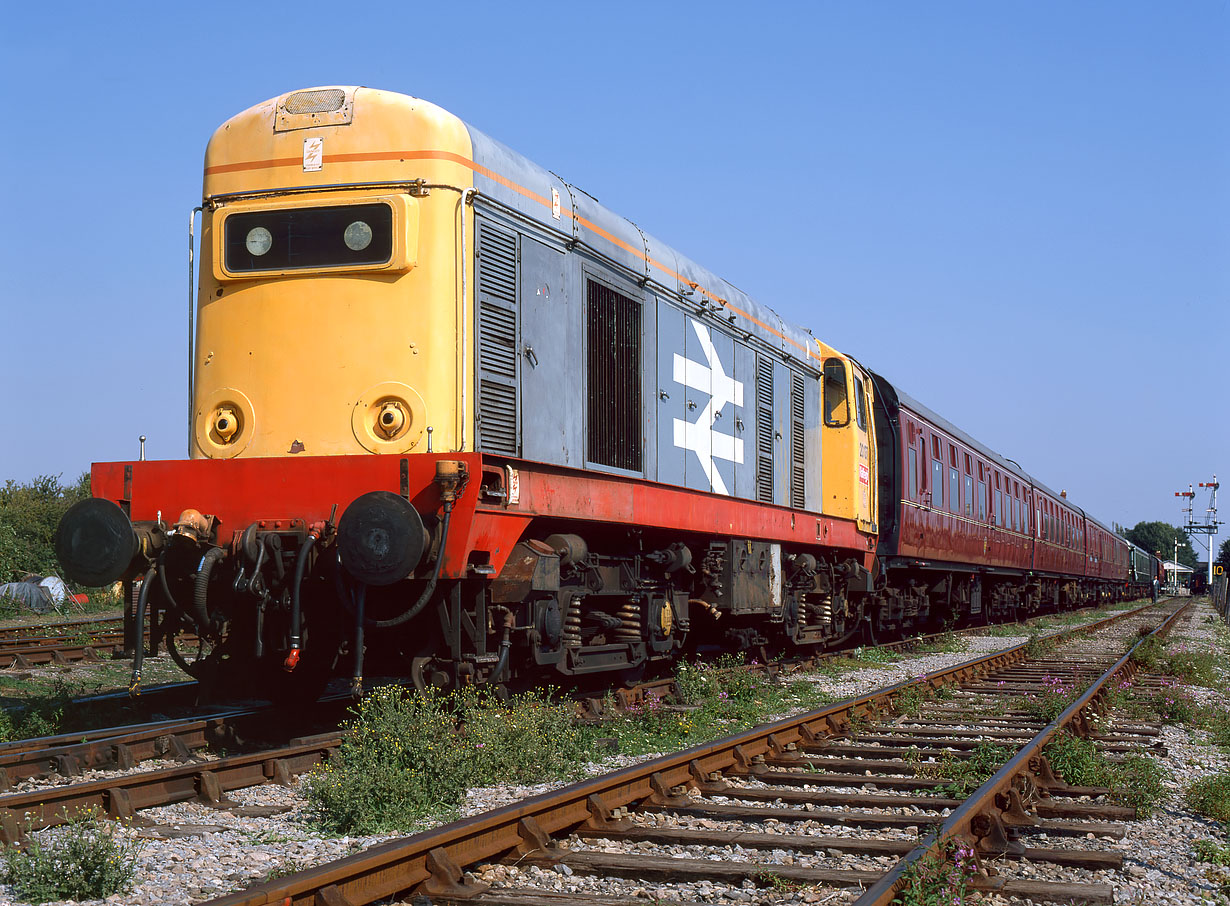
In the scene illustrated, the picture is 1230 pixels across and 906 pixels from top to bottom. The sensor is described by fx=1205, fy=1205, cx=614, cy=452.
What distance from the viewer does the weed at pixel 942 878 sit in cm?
413

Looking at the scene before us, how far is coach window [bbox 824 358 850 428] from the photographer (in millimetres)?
15188

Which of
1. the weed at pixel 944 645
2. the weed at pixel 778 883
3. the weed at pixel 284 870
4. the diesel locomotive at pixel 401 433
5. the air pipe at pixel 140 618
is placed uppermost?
the diesel locomotive at pixel 401 433

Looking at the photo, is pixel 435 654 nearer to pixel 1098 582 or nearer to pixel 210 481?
pixel 210 481

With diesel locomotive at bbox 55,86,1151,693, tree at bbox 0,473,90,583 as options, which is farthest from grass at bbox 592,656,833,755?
tree at bbox 0,473,90,583

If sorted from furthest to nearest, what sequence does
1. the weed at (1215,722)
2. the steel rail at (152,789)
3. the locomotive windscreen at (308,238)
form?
the weed at (1215,722)
the locomotive windscreen at (308,238)
the steel rail at (152,789)

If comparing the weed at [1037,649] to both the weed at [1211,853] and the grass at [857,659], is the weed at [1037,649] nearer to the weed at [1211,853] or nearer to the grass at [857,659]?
the grass at [857,659]

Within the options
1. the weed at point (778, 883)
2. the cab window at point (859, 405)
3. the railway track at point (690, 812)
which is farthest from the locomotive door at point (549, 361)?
the cab window at point (859, 405)

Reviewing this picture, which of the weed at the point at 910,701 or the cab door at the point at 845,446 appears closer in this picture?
the weed at the point at 910,701

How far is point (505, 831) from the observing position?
16.2ft

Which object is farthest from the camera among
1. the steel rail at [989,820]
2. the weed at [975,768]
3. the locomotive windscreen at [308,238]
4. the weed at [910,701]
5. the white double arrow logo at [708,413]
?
the white double arrow logo at [708,413]

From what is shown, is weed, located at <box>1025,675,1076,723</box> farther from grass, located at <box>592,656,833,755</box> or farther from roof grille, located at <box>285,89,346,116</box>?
roof grille, located at <box>285,89,346,116</box>

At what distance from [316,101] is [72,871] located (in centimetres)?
522

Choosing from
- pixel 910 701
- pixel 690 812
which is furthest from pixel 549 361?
pixel 910 701

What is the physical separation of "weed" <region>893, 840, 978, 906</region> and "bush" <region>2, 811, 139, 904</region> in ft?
9.25
